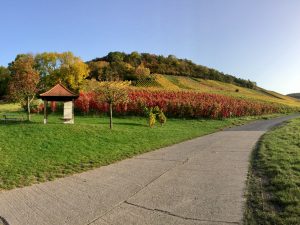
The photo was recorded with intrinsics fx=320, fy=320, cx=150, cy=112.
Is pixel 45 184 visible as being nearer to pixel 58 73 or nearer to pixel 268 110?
pixel 268 110

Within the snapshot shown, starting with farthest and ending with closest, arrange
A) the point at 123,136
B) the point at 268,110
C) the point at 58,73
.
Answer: the point at 58,73
the point at 268,110
the point at 123,136

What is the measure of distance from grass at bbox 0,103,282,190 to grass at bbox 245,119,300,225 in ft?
15.8

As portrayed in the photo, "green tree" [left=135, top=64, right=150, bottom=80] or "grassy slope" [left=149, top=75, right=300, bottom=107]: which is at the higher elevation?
"green tree" [left=135, top=64, right=150, bottom=80]

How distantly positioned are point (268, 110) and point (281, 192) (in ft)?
108

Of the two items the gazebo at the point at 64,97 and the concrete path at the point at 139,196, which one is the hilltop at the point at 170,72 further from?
the concrete path at the point at 139,196

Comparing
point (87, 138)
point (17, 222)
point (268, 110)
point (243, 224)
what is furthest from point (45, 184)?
point (268, 110)

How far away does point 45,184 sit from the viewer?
8.06 meters

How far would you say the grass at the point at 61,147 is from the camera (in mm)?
9249

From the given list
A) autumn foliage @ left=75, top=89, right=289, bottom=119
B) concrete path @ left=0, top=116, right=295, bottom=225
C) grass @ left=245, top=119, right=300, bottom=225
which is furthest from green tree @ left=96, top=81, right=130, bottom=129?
grass @ left=245, top=119, right=300, bottom=225

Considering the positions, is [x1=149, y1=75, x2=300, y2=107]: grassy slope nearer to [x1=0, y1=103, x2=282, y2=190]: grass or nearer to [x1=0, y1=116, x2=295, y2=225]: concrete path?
[x1=0, y1=103, x2=282, y2=190]: grass

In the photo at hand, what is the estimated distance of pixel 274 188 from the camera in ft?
22.8

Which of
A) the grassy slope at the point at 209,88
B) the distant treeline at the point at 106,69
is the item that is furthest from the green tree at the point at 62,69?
the grassy slope at the point at 209,88

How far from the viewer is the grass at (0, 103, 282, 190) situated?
9249mm

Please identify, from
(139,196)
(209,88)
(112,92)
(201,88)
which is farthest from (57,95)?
(209,88)
